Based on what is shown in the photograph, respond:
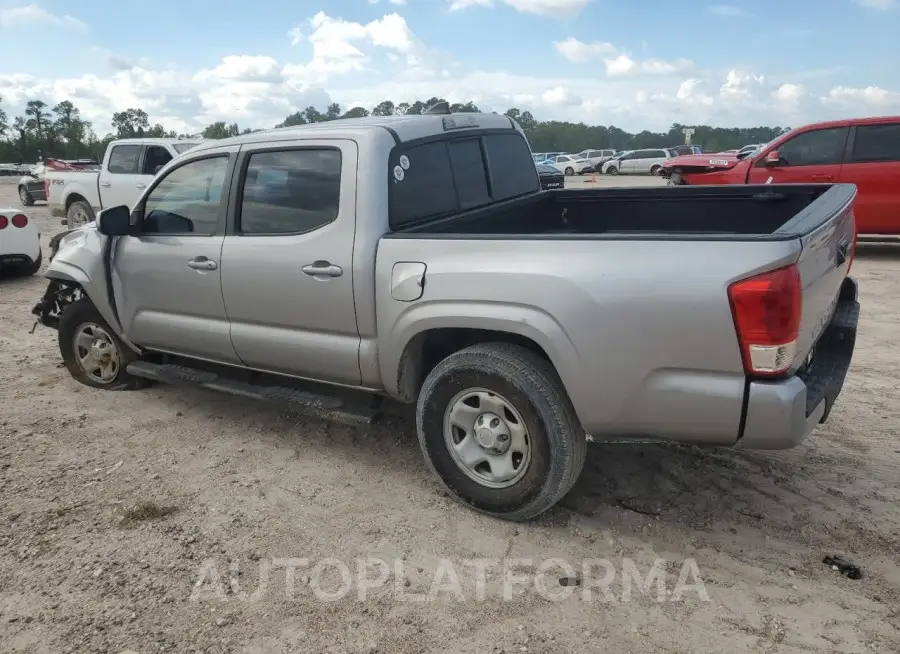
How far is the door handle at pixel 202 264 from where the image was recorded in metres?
4.08

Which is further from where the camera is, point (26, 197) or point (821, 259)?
point (26, 197)

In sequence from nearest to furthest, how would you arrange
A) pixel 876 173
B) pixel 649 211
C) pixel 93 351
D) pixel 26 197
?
1. pixel 649 211
2. pixel 93 351
3. pixel 876 173
4. pixel 26 197

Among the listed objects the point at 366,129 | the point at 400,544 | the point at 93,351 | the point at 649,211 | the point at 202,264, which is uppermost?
the point at 366,129

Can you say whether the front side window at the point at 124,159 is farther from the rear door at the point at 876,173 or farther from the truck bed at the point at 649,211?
the rear door at the point at 876,173

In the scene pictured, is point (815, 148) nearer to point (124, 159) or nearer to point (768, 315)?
point (768, 315)

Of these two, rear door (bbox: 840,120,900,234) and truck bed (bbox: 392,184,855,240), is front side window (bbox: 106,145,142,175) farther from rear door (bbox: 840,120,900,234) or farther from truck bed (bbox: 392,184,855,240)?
rear door (bbox: 840,120,900,234)

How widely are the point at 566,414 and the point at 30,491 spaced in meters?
2.84

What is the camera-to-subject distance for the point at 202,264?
4.14m

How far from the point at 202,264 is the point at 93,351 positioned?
1.64m

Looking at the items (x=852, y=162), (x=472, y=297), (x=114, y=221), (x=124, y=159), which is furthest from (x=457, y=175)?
→ (x=124, y=159)

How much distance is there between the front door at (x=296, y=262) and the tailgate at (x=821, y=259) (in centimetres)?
188

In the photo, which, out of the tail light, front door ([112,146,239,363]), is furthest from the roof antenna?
the tail light

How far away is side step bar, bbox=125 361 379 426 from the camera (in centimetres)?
372

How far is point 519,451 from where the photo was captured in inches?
127
